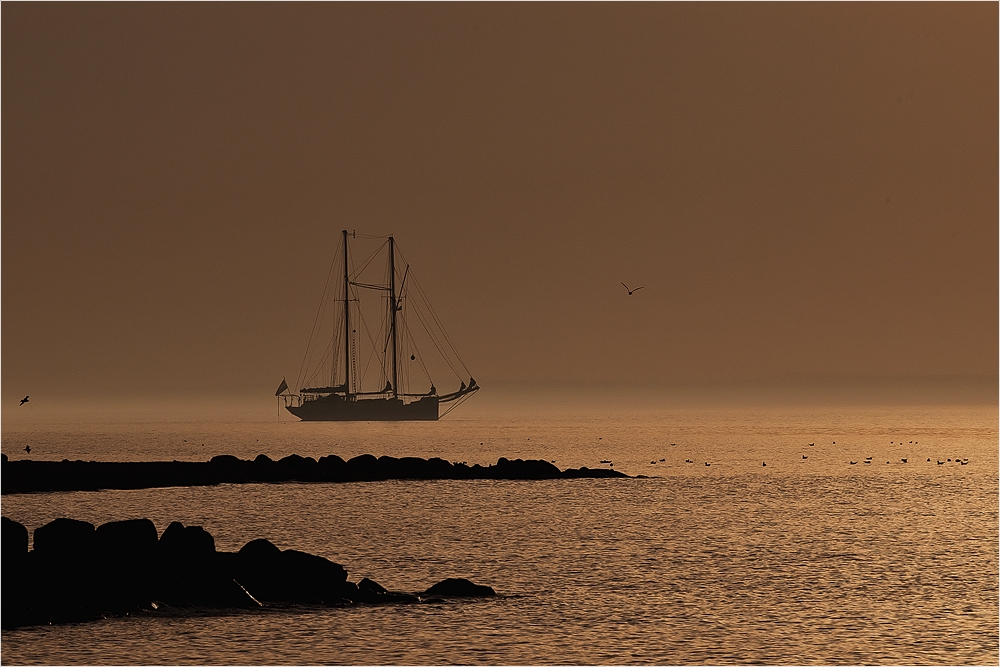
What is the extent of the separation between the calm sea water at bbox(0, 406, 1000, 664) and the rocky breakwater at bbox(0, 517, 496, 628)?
29.9 inches

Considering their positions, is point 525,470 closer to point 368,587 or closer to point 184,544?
point 368,587

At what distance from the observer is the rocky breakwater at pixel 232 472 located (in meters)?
66.4

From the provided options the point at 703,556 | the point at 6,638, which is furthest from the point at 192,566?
the point at 703,556

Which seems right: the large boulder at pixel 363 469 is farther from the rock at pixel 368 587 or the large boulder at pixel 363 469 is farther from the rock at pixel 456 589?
the rock at pixel 368 587

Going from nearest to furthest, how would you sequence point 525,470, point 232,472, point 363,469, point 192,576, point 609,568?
point 192,576, point 609,568, point 232,472, point 363,469, point 525,470

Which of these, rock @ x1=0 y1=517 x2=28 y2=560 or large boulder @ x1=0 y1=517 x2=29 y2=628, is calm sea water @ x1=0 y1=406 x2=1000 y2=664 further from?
rock @ x1=0 y1=517 x2=28 y2=560

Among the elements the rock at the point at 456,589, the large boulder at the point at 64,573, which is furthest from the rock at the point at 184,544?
the rock at the point at 456,589

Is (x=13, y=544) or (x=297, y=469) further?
(x=297, y=469)

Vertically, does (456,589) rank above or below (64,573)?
below

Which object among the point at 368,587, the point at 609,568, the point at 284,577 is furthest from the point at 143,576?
the point at 609,568

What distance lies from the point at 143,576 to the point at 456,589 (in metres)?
7.21

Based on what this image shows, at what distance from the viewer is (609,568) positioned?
130 feet

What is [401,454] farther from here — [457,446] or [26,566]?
[26,566]

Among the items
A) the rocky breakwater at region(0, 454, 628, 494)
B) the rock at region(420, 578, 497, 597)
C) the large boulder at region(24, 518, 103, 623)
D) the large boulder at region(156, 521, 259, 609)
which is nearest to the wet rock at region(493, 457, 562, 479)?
the rocky breakwater at region(0, 454, 628, 494)
